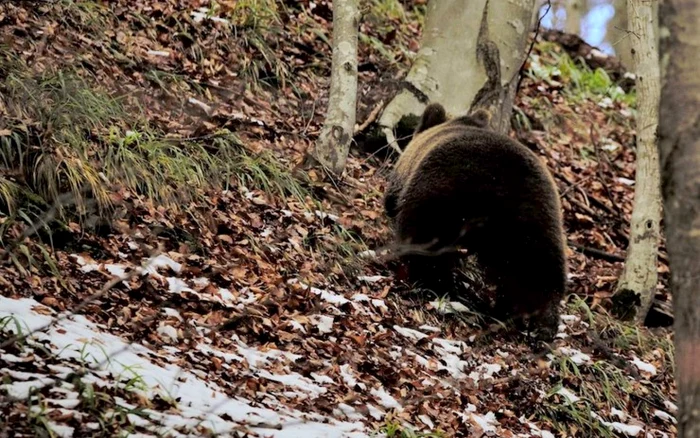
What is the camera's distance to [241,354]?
5754 millimetres

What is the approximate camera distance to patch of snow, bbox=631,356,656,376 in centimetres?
773

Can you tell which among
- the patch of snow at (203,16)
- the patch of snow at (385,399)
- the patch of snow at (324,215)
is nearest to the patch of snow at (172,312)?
the patch of snow at (385,399)

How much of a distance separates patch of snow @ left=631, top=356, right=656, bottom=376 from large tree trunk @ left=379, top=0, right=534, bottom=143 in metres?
3.11

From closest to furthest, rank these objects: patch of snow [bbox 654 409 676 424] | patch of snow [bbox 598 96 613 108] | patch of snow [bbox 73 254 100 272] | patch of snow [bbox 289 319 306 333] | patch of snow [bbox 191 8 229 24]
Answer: patch of snow [bbox 73 254 100 272] < patch of snow [bbox 289 319 306 333] < patch of snow [bbox 654 409 676 424] < patch of snow [bbox 191 8 229 24] < patch of snow [bbox 598 96 613 108]

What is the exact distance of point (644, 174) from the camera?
8492 millimetres

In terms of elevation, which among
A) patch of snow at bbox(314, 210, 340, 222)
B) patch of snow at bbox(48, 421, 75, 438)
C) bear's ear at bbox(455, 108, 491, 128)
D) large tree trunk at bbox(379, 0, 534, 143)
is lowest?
patch of snow at bbox(48, 421, 75, 438)

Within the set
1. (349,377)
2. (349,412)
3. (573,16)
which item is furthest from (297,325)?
(573,16)

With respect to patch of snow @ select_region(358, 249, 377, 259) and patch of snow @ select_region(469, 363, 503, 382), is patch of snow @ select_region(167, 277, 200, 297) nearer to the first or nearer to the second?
patch of snow @ select_region(358, 249, 377, 259)

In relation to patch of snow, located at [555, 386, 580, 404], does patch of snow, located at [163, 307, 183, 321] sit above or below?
below

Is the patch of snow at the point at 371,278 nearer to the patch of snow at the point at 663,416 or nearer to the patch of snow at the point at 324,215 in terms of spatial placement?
the patch of snow at the point at 324,215

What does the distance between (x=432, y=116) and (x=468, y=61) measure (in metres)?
1.10

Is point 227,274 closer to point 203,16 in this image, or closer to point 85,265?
point 85,265

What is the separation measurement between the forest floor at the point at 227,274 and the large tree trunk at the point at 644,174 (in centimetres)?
37

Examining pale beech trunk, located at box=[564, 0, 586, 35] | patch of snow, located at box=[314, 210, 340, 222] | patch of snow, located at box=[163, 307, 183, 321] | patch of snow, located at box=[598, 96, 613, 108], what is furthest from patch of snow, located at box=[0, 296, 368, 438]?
pale beech trunk, located at box=[564, 0, 586, 35]
